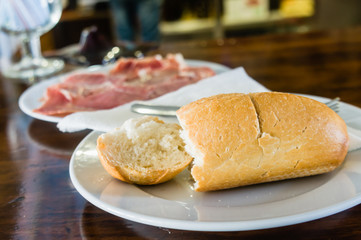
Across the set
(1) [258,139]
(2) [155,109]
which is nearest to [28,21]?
(2) [155,109]

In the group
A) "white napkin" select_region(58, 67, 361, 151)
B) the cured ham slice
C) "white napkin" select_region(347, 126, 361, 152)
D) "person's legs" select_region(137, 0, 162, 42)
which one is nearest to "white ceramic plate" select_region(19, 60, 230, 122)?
the cured ham slice

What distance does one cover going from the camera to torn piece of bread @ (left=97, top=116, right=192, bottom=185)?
58cm

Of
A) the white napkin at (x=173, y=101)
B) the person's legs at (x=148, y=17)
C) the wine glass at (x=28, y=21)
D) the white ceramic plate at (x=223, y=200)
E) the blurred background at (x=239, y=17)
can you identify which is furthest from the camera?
the blurred background at (x=239, y=17)

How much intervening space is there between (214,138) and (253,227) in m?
0.14

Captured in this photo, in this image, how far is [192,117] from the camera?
583 millimetres

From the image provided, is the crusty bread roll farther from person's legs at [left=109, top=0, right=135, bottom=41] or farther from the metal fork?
person's legs at [left=109, top=0, right=135, bottom=41]

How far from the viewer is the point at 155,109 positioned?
0.86 meters

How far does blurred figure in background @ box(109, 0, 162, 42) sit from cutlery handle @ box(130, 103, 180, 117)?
8.02 feet

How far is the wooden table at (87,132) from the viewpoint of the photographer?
0.52 meters

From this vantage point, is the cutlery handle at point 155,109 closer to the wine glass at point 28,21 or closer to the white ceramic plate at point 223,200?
the white ceramic plate at point 223,200

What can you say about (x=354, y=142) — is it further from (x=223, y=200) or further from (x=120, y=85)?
(x=120, y=85)

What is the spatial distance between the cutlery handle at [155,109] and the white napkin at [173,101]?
0.05ft

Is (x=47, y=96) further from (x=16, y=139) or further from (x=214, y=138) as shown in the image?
(x=214, y=138)

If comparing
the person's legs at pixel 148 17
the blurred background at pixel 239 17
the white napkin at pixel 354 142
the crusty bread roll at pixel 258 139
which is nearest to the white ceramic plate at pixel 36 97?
the crusty bread roll at pixel 258 139
